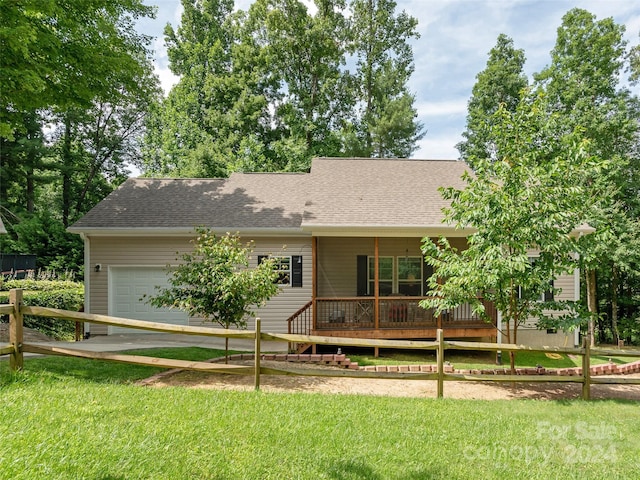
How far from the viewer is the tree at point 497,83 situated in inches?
867

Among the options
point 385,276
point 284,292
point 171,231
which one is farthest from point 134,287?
point 385,276

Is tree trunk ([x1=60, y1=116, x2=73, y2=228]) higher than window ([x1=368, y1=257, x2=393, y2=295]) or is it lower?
higher

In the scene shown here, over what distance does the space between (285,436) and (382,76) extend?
83.1 feet

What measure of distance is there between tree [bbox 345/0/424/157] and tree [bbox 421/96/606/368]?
17.1 metres

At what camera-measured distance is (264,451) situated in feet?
11.3

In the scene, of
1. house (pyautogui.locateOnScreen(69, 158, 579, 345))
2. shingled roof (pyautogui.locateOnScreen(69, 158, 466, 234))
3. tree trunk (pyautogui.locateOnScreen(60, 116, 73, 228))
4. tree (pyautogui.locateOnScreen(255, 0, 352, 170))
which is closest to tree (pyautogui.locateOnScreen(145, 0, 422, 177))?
tree (pyautogui.locateOnScreen(255, 0, 352, 170))

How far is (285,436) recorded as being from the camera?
381 cm

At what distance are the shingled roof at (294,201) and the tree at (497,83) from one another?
9929mm

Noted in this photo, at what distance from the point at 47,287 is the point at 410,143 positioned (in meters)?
22.1

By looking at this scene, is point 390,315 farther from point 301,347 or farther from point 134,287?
point 134,287

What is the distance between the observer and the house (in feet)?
32.8

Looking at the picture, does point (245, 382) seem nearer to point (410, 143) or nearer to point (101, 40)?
point (101, 40)

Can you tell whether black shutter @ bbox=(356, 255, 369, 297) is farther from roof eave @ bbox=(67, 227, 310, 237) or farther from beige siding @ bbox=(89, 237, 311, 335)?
roof eave @ bbox=(67, 227, 310, 237)

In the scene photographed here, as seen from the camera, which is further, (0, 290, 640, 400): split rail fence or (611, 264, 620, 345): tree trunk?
(611, 264, 620, 345): tree trunk
